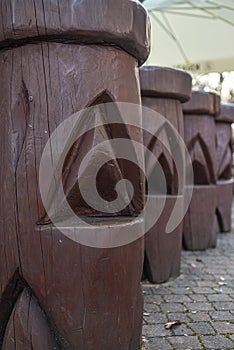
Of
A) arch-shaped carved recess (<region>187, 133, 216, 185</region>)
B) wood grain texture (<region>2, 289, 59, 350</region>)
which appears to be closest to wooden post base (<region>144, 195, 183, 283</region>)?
arch-shaped carved recess (<region>187, 133, 216, 185</region>)

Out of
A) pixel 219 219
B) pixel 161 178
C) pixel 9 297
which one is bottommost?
pixel 219 219

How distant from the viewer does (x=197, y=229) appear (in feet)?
13.7

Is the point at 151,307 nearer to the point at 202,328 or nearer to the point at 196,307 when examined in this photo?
the point at 196,307

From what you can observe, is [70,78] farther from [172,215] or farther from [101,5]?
[172,215]

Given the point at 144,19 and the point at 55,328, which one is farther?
the point at 144,19

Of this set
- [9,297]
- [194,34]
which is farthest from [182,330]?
[194,34]

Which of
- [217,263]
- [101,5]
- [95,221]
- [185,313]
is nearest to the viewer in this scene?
[101,5]

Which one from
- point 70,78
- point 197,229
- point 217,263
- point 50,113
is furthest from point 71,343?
point 197,229

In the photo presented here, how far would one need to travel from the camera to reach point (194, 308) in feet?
8.52

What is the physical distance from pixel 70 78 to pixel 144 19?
418mm

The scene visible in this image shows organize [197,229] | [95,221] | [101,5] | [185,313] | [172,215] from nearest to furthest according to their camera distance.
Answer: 1. [101,5]
2. [95,221]
3. [185,313]
4. [172,215]
5. [197,229]

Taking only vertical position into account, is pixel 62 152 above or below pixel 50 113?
below

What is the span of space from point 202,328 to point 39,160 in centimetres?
135

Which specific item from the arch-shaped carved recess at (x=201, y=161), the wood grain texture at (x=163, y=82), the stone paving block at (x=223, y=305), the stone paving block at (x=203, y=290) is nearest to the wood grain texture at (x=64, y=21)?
the wood grain texture at (x=163, y=82)
